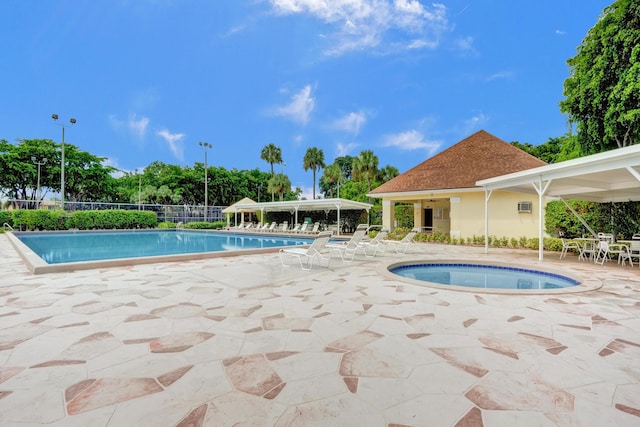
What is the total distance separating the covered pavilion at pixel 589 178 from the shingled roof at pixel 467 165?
150 inches

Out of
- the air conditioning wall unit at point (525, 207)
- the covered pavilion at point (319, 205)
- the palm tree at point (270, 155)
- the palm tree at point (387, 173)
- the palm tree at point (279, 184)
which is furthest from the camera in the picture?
the palm tree at point (270, 155)

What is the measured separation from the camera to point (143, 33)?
165 feet

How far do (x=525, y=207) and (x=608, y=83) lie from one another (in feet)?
18.8

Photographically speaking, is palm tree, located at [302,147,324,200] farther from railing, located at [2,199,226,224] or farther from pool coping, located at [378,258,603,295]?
pool coping, located at [378,258,603,295]

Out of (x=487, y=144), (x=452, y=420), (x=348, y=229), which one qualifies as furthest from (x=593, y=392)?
(x=348, y=229)

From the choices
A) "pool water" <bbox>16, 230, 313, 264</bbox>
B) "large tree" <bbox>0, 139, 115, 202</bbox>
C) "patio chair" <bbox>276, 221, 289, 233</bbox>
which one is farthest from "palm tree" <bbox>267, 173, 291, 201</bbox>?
"large tree" <bbox>0, 139, 115, 202</bbox>

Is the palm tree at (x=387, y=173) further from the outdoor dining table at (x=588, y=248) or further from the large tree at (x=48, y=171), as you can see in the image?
the large tree at (x=48, y=171)

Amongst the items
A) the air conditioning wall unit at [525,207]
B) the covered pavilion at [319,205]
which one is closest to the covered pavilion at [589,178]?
the air conditioning wall unit at [525,207]

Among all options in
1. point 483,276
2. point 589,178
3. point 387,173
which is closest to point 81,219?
point 483,276

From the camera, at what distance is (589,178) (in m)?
8.72

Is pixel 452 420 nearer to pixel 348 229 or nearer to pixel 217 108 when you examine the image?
pixel 348 229

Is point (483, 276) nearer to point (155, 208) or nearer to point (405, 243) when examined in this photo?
point (405, 243)

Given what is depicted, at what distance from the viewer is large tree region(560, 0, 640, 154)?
474 inches

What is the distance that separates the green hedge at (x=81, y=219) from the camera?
22453 millimetres
